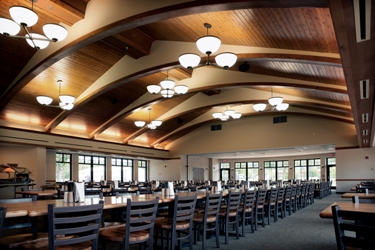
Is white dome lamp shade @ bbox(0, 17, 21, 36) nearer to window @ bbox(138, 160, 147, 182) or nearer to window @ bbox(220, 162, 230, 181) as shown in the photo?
window @ bbox(138, 160, 147, 182)

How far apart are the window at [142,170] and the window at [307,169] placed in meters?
11.9

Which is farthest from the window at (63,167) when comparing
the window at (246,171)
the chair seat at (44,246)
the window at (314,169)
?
the window at (314,169)

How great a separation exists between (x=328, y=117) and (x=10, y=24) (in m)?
16.1

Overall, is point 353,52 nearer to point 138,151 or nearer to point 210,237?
point 210,237

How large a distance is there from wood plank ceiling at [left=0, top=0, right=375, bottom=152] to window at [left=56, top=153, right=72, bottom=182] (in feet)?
6.01

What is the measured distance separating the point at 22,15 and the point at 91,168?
47.9ft

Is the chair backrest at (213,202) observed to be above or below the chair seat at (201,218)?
above

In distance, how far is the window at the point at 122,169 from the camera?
20469 mm

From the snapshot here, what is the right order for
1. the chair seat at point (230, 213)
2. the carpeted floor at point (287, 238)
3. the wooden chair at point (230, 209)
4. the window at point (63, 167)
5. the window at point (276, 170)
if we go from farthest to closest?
the window at point (276, 170) < the window at point (63, 167) < the chair seat at point (230, 213) < the wooden chair at point (230, 209) < the carpeted floor at point (287, 238)

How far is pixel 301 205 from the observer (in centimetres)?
1019

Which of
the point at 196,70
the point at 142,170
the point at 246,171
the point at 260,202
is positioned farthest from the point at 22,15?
the point at 246,171

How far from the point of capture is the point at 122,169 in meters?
21.1

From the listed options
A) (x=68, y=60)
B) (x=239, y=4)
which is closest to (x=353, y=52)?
(x=239, y=4)

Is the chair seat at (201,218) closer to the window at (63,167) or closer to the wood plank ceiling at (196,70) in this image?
the wood plank ceiling at (196,70)
